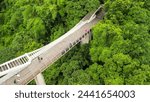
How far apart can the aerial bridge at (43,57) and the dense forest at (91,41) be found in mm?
450

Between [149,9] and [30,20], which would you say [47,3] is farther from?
[149,9]

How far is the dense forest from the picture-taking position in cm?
1320

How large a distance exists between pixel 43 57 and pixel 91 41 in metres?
2.37

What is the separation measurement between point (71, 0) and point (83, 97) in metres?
11.6

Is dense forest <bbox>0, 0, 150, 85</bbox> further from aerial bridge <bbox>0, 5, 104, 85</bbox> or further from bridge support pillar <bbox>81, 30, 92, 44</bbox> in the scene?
aerial bridge <bbox>0, 5, 104, 85</bbox>

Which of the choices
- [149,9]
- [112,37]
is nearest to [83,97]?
[112,37]

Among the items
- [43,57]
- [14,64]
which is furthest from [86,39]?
[14,64]

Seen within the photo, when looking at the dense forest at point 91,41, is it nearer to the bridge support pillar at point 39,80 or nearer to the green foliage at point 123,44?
the green foliage at point 123,44

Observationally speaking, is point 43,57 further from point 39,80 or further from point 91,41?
point 91,41

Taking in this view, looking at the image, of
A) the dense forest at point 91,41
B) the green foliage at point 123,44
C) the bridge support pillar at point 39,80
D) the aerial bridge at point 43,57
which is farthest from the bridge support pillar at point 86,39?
the bridge support pillar at point 39,80

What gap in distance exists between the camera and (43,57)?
14359 mm

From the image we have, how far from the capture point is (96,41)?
14609mm

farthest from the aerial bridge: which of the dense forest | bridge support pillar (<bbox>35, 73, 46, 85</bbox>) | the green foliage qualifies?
the green foliage

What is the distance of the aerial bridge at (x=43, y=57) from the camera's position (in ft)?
42.7
